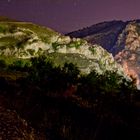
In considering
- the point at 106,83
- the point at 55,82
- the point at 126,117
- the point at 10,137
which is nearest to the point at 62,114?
the point at 10,137

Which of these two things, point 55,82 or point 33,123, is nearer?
point 33,123

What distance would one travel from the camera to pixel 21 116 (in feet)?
55.9

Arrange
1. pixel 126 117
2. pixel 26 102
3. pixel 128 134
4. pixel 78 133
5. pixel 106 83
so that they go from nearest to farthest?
pixel 78 133 → pixel 128 134 → pixel 26 102 → pixel 126 117 → pixel 106 83

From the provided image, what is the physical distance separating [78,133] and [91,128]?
1.34 metres

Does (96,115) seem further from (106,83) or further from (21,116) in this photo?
(106,83)

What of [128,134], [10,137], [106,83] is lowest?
[106,83]

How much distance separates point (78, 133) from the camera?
54.2 ft

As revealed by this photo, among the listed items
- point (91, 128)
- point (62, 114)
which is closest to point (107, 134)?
point (91, 128)

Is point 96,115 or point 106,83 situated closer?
point 96,115

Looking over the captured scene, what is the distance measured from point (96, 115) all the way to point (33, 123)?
22.3ft

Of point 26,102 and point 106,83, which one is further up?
point 26,102

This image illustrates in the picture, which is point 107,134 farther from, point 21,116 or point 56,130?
point 21,116

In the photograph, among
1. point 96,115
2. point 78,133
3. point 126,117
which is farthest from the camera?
point 126,117

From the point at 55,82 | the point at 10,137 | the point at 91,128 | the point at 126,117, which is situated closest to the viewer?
the point at 10,137
